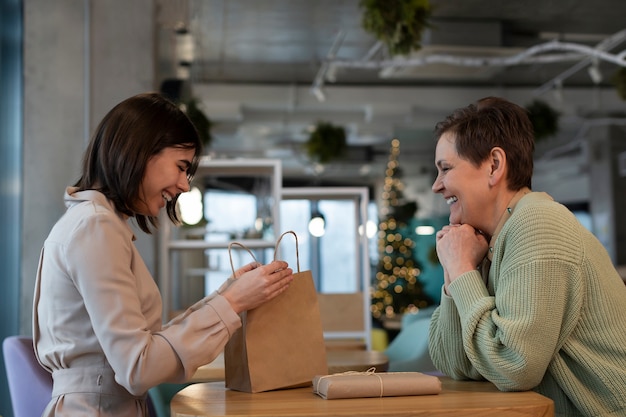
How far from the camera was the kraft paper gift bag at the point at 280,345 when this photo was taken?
1.93 m

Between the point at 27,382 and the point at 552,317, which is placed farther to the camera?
the point at 27,382

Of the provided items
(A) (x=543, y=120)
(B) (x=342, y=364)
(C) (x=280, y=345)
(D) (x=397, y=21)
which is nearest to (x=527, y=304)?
(C) (x=280, y=345)

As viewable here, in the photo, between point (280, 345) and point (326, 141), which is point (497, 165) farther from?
point (326, 141)

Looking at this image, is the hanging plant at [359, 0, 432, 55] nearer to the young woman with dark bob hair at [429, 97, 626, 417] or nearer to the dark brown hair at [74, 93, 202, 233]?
the young woman with dark bob hair at [429, 97, 626, 417]

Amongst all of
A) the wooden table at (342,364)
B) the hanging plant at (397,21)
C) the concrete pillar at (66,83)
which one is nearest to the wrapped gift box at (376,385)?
the wooden table at (342,364)

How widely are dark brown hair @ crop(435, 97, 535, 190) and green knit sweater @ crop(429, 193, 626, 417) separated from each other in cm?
14

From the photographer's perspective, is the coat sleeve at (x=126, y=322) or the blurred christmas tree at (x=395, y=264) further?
the blurred christmas tree at (x=395, y=264)

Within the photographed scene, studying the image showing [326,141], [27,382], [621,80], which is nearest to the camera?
[27,382]

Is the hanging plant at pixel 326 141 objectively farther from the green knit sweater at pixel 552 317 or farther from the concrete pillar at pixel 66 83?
the green knit sweater at pixel 552 317

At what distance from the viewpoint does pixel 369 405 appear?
1.68 m

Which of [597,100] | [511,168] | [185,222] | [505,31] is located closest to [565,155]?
[597,100]

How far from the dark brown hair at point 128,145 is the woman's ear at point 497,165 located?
78 cm

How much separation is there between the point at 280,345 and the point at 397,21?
200 inches

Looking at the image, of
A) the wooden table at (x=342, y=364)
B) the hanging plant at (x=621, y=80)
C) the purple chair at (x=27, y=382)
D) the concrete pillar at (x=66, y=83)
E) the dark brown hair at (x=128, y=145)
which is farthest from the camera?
the hanging plant at (x=621, y=80)
